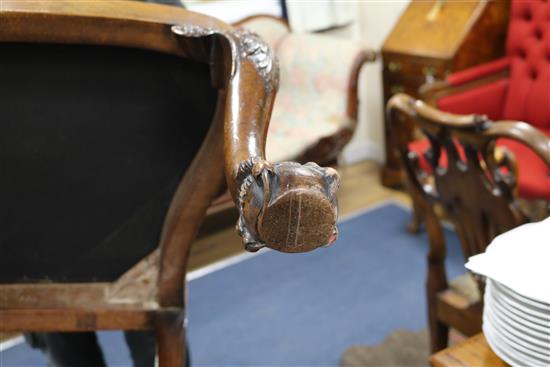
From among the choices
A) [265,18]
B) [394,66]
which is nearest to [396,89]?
[394,66]

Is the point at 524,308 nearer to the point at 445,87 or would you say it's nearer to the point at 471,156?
the point at 471,156

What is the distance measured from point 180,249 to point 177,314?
55 mm

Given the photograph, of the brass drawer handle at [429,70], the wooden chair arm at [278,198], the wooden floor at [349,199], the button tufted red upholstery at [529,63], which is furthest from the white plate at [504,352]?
the brass drawer handle at [429,70]

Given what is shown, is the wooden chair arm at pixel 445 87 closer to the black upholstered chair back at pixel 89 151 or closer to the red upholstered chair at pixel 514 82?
the red upholstered chair at pixel 514 82

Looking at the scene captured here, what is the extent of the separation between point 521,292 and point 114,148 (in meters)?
0.47

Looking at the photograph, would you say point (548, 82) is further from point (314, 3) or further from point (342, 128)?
point (314, 3)

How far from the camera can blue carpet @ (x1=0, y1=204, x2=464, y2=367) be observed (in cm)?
202

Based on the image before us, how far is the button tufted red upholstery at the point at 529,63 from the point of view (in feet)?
8.02

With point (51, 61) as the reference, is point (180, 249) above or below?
below

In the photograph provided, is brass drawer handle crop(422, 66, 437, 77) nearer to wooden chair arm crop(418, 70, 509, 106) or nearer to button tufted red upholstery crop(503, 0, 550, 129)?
wooden chair arm crop(418, 70, 509, 106)

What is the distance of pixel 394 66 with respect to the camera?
298cm

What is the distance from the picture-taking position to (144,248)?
1.69 feet

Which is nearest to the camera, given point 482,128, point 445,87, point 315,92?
point 482,128

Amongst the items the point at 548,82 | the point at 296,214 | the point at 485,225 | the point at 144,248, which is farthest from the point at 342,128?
the point at 296,214
